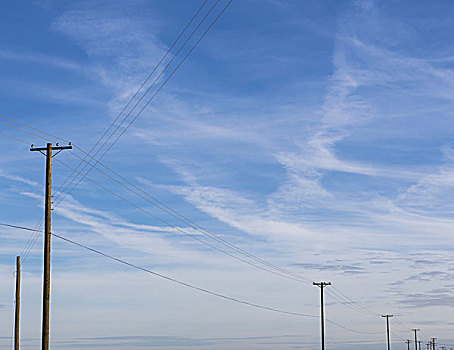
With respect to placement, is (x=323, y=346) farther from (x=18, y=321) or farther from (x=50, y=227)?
(x=50, y=227)

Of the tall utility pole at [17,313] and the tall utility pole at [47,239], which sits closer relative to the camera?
the tall utility pole at [47,239]

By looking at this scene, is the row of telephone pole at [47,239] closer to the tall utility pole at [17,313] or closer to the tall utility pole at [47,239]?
the tall utility pole at [47,239]

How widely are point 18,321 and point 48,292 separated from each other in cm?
1936

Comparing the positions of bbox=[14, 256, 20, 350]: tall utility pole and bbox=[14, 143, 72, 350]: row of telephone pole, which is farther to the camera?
bbox=[14, 256, 20, 350]: tall utility pole

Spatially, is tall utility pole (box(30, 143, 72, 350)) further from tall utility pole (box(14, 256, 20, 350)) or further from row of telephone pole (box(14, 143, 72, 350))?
tall utility pole (box(14, 256, 20, 350))

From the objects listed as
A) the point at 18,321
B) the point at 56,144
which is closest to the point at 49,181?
the point at 56,144

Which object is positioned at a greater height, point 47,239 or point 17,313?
point 47,239

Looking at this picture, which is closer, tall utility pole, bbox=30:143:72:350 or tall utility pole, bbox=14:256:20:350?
tall utility pole, bbox=30:143:72:350

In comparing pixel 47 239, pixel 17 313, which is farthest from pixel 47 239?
pixel 17 313

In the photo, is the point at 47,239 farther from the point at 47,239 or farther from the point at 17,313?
the point at 17,313

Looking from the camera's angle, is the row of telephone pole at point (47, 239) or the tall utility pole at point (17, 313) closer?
the row of telephone pole at point (47, 239)

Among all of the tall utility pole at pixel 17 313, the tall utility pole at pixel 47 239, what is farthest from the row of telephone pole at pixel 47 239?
the tall utility pole at pixel 17 313

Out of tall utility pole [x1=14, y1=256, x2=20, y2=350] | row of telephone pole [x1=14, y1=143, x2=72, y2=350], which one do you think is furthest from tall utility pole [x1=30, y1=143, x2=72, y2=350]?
tall utility pole [x1=14, y1=256, x2=20, y2=350]

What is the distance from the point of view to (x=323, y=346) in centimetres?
8138
